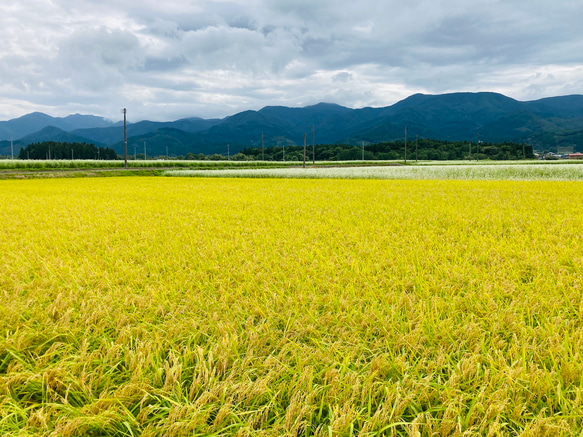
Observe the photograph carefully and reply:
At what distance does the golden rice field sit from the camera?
1.58 meters

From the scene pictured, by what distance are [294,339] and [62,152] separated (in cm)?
15845

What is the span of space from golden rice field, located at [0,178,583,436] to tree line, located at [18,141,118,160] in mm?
148326

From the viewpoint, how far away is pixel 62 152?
131875mm

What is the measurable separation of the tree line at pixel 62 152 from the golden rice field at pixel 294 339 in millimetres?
148326

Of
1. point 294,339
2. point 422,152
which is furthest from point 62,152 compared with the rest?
point 294,339

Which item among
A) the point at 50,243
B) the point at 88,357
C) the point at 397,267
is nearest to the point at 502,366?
the point at 397,267

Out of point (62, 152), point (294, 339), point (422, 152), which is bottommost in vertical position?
point (294, 339)

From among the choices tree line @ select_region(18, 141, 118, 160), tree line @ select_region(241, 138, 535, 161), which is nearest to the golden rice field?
tree line @ select_region(241, 138, 535, 161)

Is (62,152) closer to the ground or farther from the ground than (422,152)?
farther from the ground

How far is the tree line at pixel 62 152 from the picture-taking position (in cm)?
13038

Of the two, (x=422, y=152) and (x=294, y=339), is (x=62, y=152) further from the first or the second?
(x=294, y=339)

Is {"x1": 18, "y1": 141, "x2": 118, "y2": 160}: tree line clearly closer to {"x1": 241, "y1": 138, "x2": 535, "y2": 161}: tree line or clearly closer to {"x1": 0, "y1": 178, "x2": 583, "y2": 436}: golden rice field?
{"x1": 241, "y1": 138, "x2": 535, "y2": 161}: tree line

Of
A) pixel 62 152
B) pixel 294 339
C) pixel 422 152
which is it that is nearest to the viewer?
pixel 294 339

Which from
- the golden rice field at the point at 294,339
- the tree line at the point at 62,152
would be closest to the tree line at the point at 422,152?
the tree line at the point at 62,152
